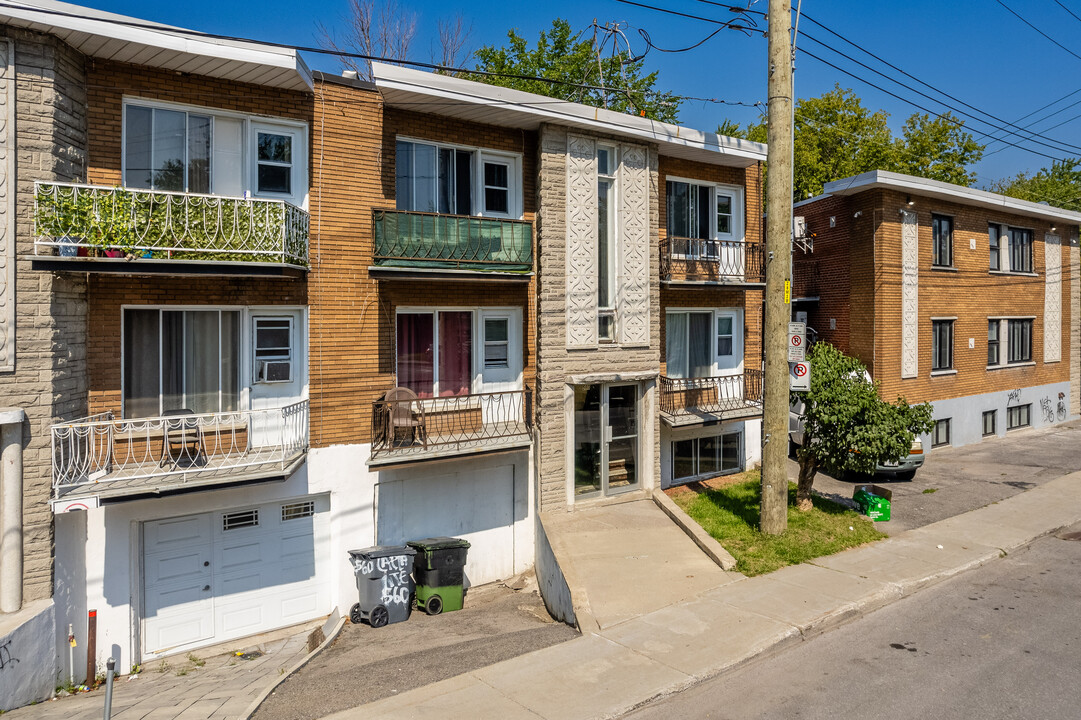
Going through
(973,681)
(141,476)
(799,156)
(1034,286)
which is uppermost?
(799,156)

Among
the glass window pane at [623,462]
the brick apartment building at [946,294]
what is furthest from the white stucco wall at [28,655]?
the brick apartment building at [946,294]

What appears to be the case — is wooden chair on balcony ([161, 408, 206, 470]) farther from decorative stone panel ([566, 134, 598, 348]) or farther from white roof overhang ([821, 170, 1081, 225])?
white roof overhang ([821, 170, 1081, 225])

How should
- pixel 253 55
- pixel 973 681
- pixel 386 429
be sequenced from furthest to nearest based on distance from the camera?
pixel 386 429 < pixel 253 55 < pixel 973 681

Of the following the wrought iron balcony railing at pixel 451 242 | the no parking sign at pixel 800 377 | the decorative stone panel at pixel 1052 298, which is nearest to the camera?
the wrought iron balcony railing at pixel 451 242

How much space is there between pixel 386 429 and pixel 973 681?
8.55 meters

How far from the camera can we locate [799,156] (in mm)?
28094

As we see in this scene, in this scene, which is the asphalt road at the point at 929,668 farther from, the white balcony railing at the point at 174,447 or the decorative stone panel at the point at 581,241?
the decorative stone panel at the point at 581,241

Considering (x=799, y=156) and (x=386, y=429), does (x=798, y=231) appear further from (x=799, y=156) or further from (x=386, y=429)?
(x=386, y=429)

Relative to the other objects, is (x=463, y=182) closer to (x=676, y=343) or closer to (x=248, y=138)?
(x=248, y=138)

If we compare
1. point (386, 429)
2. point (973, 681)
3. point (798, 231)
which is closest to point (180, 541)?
point (386, 429)

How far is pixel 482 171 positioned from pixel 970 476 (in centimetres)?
1436

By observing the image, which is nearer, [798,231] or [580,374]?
[580,374]

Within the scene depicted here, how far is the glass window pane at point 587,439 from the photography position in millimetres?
12758

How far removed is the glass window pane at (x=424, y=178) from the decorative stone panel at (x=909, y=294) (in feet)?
47.0
